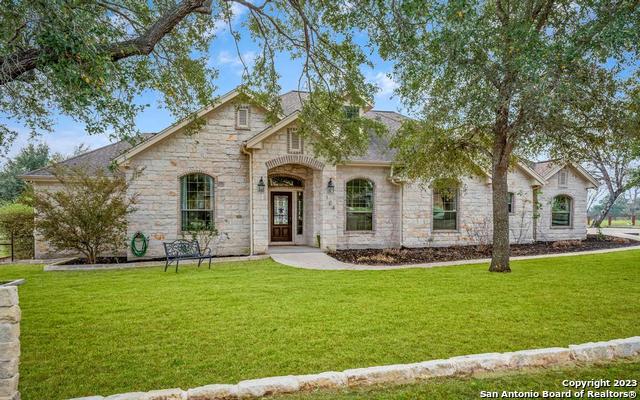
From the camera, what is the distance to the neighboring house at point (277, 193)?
13703 mm

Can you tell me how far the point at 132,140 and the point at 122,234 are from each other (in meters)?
7.65

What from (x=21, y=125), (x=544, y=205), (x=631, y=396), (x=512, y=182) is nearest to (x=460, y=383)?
(x=631, y=396)

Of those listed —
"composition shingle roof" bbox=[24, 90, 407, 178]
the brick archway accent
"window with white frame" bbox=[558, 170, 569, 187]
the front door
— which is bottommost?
the front door

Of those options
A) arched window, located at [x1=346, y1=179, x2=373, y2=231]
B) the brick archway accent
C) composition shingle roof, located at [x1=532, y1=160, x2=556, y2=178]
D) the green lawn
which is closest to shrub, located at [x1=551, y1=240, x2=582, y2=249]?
composition shingle roof, located at [x1=532, y1=160, x2=556, y2=178]

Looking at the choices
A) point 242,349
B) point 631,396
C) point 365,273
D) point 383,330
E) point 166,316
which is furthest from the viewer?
point 365,273

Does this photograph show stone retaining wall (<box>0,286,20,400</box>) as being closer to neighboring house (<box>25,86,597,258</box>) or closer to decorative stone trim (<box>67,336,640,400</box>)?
decorative stone trim (<box>67,336,640,400</box>)

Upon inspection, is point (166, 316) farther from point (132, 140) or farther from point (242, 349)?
point (132, 140)

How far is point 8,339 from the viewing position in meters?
3.12

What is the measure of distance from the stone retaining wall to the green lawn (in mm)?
2222

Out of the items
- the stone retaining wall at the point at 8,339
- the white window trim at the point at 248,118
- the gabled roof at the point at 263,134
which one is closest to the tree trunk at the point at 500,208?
the gabled roof at the point at 263,134

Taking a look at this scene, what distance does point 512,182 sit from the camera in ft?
58.7

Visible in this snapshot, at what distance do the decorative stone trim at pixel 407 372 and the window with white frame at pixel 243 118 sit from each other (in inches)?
473

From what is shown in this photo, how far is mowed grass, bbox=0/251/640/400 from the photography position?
4297 mm

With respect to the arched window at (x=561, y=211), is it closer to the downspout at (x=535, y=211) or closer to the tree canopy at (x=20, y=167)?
the downspout at (x=535, y=211)
